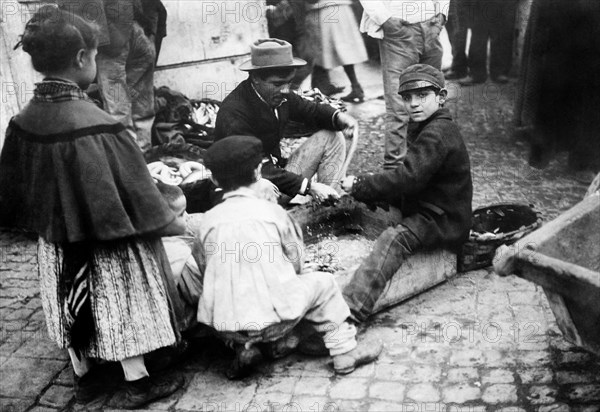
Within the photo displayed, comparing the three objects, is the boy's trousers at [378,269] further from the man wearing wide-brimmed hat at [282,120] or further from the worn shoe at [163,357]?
the worn shoe at [163,357]

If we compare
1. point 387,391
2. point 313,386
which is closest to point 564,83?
point 387,391

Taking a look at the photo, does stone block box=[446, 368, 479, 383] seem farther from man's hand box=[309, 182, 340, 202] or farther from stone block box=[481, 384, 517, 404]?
man's hand box=[309, 182, 340, 202]

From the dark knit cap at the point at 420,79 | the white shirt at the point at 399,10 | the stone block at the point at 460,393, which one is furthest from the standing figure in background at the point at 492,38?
the stone block at the point at 460,393

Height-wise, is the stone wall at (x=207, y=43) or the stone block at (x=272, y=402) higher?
the stone wall at (x=207, y=43)

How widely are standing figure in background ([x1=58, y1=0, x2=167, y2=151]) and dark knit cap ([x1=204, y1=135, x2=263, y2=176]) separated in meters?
3.16

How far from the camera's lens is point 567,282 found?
3156 mm

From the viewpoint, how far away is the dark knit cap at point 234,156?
154 inches

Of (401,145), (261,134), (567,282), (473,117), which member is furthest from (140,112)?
(567,282)

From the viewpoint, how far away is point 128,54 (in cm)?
725

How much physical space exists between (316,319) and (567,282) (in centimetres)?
156

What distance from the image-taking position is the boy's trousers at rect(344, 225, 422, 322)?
4496 mm

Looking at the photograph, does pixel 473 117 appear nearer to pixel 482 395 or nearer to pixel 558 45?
pixel 558 45

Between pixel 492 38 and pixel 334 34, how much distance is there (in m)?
2.34

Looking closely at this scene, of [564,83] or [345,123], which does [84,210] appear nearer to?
[345,123]
